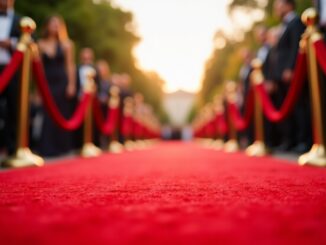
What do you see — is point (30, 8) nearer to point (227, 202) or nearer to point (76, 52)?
point (76, 52)

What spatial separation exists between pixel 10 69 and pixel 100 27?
821 inches

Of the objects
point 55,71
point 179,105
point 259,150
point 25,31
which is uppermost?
point 179,105

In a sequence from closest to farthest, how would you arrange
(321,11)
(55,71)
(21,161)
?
(21,161) < (321,11) < (55,71)

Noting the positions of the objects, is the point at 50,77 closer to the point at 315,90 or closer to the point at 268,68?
the point at 268,68

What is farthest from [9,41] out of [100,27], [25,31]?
[100,27]

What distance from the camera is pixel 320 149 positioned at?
3.07 m

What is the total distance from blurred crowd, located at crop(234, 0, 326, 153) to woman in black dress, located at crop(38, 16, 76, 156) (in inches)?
104

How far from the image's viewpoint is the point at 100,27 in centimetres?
2319

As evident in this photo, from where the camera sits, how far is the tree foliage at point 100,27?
1464 cm

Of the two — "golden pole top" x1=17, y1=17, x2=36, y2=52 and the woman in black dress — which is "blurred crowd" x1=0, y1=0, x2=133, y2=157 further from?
"golden pole top" x1=17, y1=17, x2=36, y2=52

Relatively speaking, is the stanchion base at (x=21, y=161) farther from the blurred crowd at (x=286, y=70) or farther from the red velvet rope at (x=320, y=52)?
the blurred crowd at (x=286, y=70)

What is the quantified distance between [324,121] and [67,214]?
2.50 metres

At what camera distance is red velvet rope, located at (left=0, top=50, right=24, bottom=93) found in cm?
303

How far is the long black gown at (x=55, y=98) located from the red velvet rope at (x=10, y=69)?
148 cm
